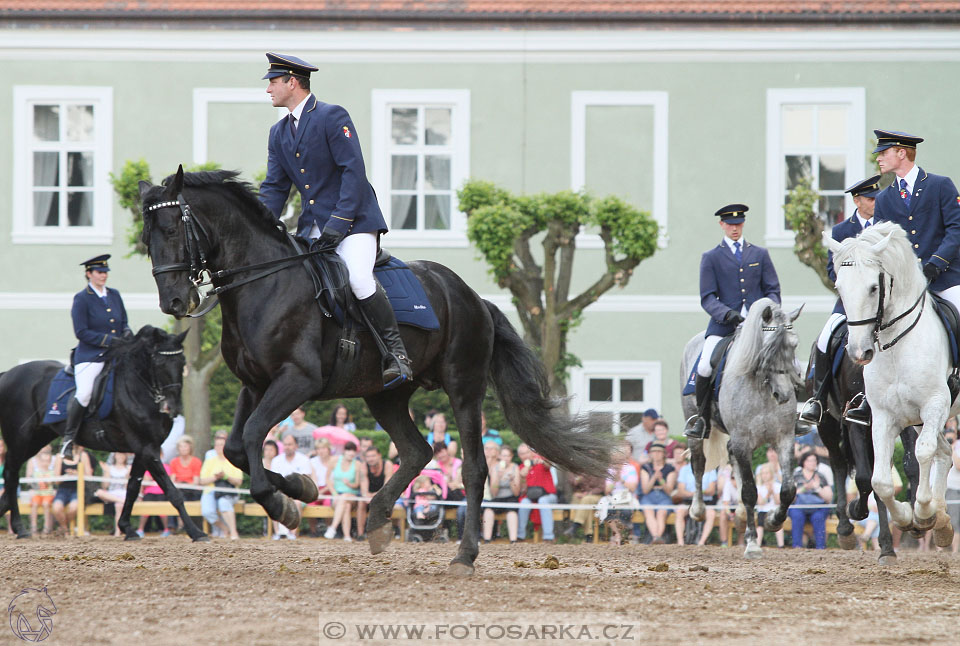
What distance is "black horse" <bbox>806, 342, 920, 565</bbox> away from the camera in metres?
9.64

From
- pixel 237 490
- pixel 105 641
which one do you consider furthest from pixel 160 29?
pixel 105 641

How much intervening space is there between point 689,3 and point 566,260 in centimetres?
624

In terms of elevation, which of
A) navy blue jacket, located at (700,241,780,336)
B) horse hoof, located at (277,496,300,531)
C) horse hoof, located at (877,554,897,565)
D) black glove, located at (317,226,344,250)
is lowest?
horse hoof, located at (877,554,897,565)

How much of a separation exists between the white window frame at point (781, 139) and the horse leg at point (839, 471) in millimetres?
10609

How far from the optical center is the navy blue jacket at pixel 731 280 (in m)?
12.2

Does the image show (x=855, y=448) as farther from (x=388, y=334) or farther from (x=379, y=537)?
(x=388, y=334)

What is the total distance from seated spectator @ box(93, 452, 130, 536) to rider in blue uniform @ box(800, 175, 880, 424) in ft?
28.8

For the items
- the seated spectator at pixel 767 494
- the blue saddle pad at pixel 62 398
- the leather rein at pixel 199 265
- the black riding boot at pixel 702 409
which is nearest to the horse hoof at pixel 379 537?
the leather rein at pixel 199 265

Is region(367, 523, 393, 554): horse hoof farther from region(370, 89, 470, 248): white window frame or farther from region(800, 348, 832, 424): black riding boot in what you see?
region(370, 89, 470, 248): white window frame

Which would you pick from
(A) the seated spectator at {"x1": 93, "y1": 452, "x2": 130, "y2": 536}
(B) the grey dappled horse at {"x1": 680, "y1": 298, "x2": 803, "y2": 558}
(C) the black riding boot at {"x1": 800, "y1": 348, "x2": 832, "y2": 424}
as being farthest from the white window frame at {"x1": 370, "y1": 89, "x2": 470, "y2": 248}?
(C) the black riding boot at {"x1": 800, "y1": 348, "x2": 832, "y2": 424}

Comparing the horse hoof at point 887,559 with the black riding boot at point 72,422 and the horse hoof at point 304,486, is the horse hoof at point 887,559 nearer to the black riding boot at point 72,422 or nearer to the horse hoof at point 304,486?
the horse hoof at point 304,486

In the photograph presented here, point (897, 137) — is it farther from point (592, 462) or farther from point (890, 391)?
point (592, 462)

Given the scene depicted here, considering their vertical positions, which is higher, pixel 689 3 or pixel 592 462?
pixel 689 3

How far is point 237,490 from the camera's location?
48.9ft
